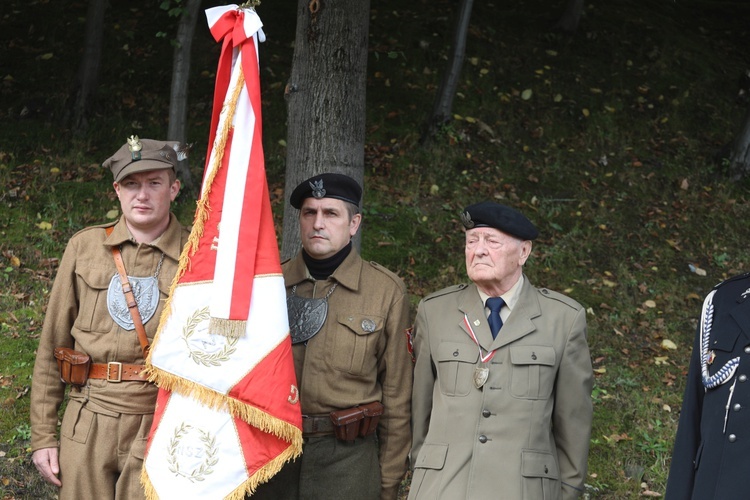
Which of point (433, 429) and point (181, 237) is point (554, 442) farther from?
point (181, 237)

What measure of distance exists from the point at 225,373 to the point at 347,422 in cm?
63

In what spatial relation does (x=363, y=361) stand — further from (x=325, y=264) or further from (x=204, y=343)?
Answer: (x=204, y=343)

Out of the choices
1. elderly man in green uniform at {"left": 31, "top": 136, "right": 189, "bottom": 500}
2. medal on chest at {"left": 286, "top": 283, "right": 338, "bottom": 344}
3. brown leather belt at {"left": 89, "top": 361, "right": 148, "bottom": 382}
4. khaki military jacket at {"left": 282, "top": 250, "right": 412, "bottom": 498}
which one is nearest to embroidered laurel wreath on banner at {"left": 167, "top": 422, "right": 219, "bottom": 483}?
elderly man in green uniform at {"left": 31, "top": 136, "right": 189, "bottom": 500}

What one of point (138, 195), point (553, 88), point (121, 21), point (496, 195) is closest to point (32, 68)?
point (121, 21)

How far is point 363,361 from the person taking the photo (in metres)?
4.27

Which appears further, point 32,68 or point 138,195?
point 32,68

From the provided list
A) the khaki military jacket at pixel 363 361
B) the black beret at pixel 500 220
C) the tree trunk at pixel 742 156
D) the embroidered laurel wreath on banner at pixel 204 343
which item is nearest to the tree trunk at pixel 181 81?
the khaki military jacket at pixel 363 361

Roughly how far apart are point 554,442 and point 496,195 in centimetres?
606

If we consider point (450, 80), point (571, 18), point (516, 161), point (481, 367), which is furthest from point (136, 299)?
point (571, 18)

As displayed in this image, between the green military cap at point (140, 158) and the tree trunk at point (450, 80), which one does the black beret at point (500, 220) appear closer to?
the green military cap at point (140, 158)

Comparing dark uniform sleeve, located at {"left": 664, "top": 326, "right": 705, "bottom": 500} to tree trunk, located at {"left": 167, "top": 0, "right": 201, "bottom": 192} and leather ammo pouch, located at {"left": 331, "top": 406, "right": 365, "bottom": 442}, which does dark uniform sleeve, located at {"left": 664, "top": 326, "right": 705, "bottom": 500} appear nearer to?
leather ammo pouch, located at {"left": 331, "top": 406, "right": 365, "bottom": 442}

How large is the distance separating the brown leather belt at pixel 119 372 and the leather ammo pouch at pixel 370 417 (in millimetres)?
1070

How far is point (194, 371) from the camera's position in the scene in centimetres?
402

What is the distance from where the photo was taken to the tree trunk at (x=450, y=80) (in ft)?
33.8
